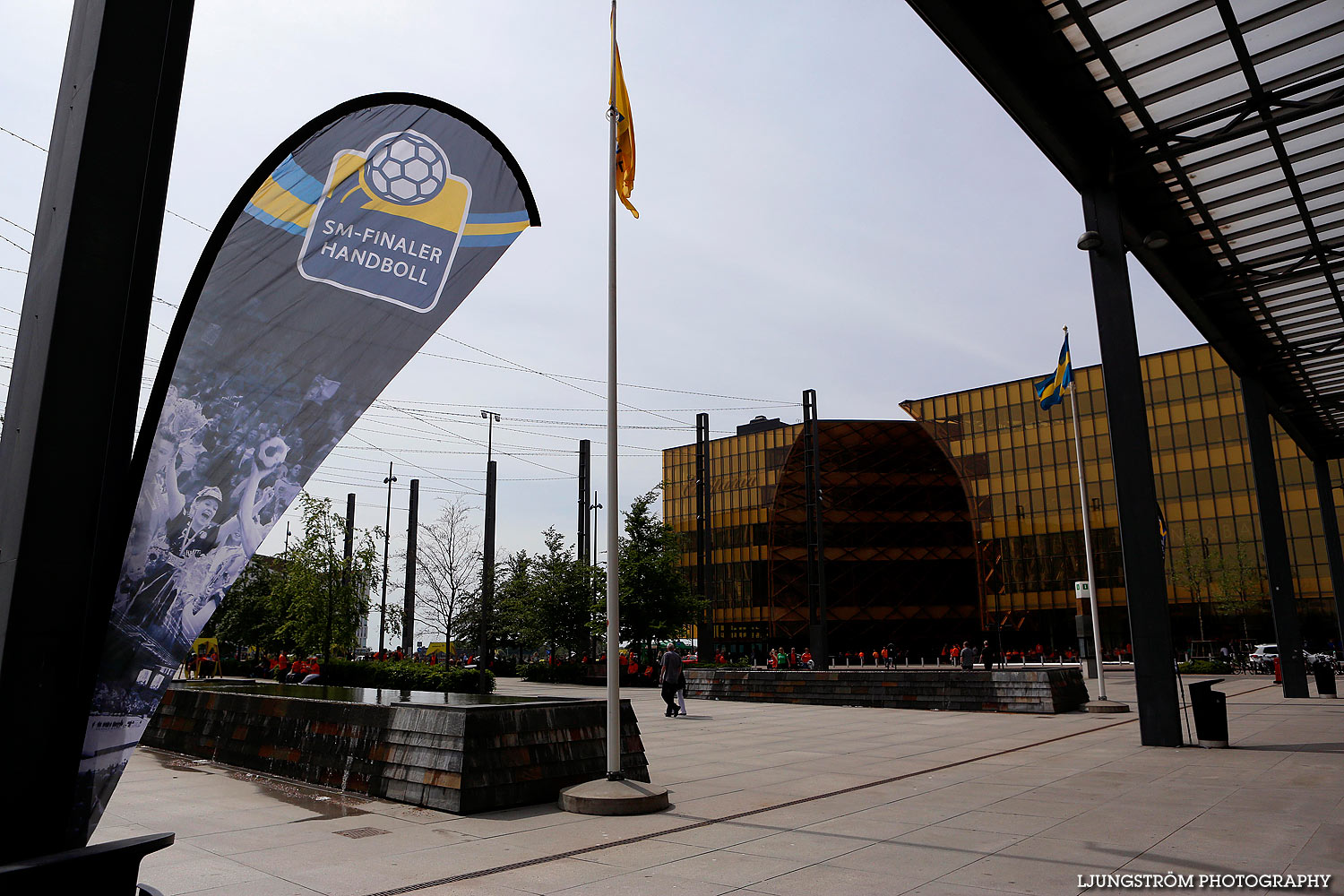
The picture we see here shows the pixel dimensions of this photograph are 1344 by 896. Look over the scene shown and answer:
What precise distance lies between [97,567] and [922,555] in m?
84.0

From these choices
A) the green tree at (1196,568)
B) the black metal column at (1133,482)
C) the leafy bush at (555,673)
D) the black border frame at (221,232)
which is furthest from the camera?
the green tree at (1196,568)

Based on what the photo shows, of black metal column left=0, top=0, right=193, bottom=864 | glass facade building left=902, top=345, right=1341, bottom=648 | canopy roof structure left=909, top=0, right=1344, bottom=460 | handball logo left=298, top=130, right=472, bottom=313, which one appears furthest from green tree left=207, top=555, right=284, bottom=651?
glass facade building left=902, top=345, right=1341, bottom=648

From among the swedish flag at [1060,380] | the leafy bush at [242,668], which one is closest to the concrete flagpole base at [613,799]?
the swedish flag at [1060,380]

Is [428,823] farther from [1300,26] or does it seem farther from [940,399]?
[940,399]

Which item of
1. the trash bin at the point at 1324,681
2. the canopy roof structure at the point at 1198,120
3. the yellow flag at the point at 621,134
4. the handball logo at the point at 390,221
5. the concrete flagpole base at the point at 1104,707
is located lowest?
the concrete flagpole base at the point at 1104,707

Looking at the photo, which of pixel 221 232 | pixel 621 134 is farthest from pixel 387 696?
pixel 221 232

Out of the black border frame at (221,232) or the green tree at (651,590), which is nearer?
the black border frame at (221,232)

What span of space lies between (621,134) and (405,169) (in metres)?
5.99

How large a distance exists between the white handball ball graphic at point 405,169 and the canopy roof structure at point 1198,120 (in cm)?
740

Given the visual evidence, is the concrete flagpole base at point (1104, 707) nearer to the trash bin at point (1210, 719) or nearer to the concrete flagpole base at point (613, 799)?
the trash bin at point (1210, 719)

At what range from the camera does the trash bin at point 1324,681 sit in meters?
25.0

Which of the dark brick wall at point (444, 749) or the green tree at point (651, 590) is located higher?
the green tree at point (651, 590)

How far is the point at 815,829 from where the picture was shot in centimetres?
821

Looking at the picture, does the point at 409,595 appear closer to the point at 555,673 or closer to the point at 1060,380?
the point at 555,673
